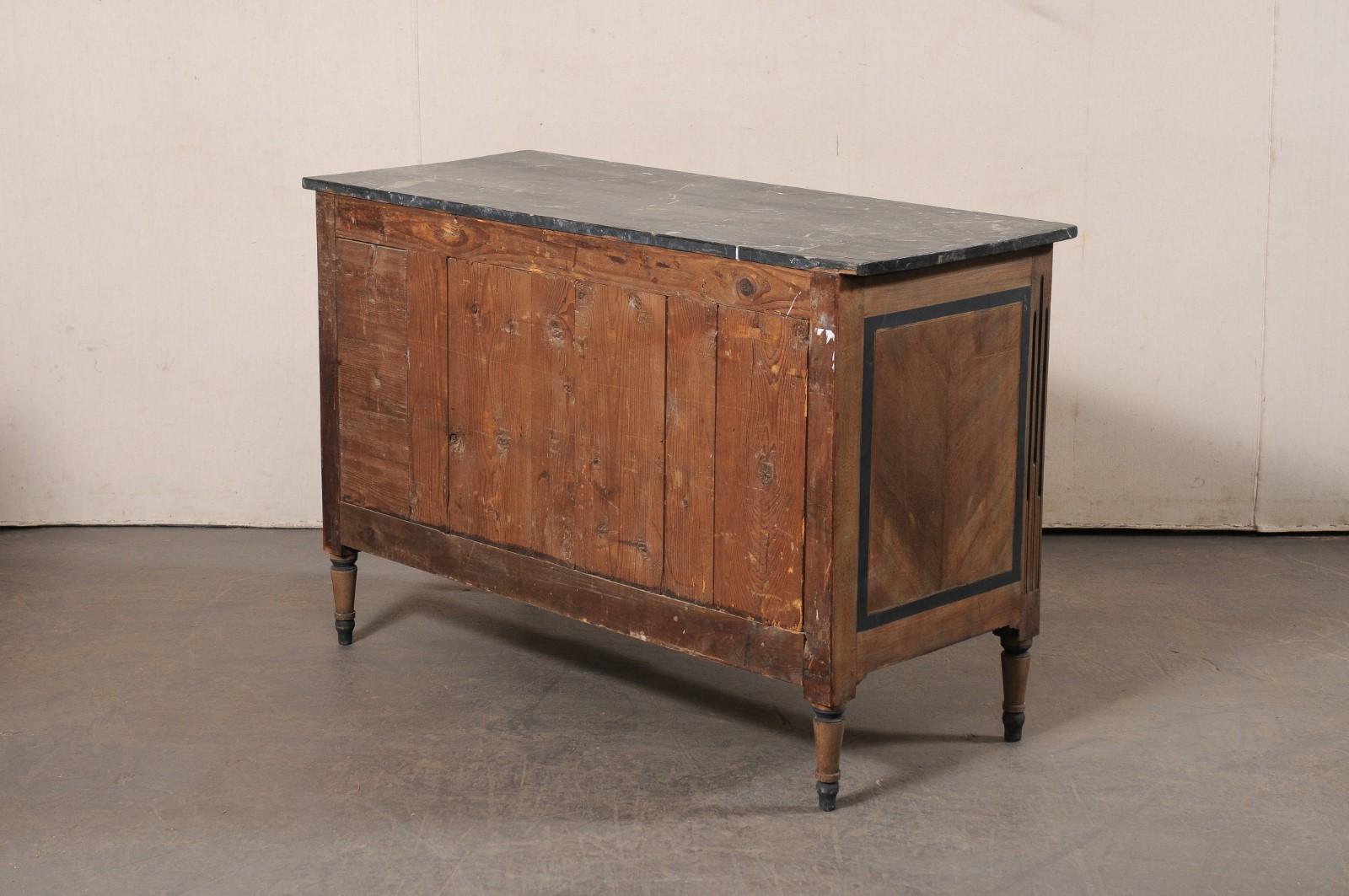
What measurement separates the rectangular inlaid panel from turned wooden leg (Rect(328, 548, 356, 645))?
1.44 metres

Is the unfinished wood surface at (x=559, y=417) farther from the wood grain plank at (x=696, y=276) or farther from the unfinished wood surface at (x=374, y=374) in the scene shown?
the unfinished wood surface at (x=374, y=374)

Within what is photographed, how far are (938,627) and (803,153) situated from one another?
194 cm

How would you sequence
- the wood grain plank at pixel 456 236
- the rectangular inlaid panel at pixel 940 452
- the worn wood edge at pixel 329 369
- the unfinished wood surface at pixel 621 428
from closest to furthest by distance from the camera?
the rectangular inlaid panel at pixel 940 452
the unfinished wood surface at pixel 621 428
the wood grain plank at pixel 456 236
the worn wood edge at pixel 329 369

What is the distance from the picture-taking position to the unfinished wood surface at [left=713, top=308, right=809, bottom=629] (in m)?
3.19

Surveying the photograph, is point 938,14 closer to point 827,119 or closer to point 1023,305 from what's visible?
point 827,119

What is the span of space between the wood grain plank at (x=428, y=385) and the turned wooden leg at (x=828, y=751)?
3.39ft

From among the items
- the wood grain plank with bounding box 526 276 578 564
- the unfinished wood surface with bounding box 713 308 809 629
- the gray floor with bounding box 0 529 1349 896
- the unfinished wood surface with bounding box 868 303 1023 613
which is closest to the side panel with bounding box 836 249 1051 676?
the unfinished wood surface with bounding box 868 303 1023 613

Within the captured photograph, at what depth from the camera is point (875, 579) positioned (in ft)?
10.7

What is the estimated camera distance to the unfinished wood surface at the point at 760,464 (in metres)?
3.19

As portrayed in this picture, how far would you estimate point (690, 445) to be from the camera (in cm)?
340

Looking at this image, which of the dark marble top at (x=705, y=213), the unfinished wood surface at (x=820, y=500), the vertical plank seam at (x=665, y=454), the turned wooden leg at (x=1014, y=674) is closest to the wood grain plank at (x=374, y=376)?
the dark marble top at (x=705, y=213)

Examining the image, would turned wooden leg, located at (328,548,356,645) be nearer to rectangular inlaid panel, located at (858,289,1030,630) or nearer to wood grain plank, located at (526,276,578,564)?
wood grain plank, located at (526,276,578,564)

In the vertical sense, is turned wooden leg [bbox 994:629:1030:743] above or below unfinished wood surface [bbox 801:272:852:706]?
below

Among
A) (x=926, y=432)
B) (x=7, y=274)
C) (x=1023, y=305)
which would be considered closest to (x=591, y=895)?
(x=926, y=432)
